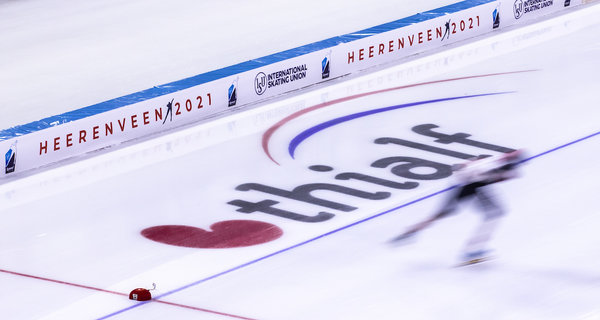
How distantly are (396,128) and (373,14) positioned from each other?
13.1ft

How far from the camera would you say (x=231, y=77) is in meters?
10.8

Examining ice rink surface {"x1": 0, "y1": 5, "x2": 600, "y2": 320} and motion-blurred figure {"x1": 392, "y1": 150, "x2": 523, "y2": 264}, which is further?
motion-blurred figure {"x1": 392, "y1": 150, "x2": 523, "y2": 264}

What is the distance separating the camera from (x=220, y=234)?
7754mm

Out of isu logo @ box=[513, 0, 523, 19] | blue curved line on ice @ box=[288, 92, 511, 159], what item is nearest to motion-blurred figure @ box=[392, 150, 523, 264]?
blue curved line on ice @ box=[288, 92, 511, 159]

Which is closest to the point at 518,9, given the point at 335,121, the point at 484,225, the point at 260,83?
the point at 260,83

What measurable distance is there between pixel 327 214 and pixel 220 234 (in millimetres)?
789

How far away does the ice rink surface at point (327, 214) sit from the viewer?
263 inches

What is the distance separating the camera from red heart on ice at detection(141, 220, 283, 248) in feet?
24.9

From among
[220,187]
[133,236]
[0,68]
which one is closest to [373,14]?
[0,68]

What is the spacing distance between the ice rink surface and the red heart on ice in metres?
0.02

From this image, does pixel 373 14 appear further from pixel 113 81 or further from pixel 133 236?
pixel 133 236

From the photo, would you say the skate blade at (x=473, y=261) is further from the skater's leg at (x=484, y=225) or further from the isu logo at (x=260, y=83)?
the isu logo at (x=260, y=83)

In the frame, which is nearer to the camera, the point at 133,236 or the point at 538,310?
the point at 538,310

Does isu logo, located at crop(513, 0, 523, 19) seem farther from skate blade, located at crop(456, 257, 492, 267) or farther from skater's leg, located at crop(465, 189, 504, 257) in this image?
skate blade, located at crop(456, 257, 492, 267)
